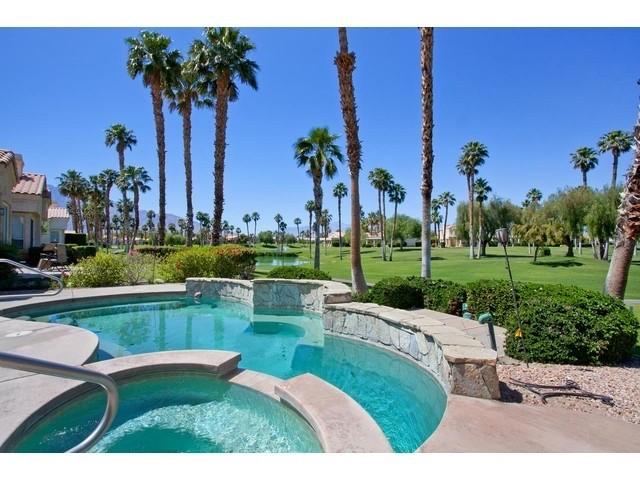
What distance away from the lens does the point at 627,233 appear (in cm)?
735

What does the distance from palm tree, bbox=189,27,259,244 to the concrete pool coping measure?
55.4 feet

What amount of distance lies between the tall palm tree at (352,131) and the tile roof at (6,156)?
640 inches

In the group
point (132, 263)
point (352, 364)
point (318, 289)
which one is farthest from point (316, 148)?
point (352, 364)

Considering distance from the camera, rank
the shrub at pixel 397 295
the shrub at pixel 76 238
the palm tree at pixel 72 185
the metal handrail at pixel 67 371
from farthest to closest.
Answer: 1. the palm tree at pixel 72 185
2. the shrub at pixel 76 238
3. the shrub at pixel 397 295
4. the metal handrail at pixel 67 371

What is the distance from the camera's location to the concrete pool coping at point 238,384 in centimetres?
322

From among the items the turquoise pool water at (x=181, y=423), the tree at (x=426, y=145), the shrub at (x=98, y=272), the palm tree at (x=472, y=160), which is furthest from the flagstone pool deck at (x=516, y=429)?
the palm tree at (x=472, y=160)

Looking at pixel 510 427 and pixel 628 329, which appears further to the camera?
pixel 628 329

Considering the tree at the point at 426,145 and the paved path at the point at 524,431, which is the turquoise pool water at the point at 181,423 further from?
the tree at the point at 426,145

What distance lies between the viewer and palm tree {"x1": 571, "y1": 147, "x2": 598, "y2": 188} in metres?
45.4

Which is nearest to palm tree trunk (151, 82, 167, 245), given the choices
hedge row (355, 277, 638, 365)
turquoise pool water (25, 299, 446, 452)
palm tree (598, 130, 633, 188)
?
turquoise pool water (25, 299, 446, 452)

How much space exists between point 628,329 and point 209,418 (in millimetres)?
6189

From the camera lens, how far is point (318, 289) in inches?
412
